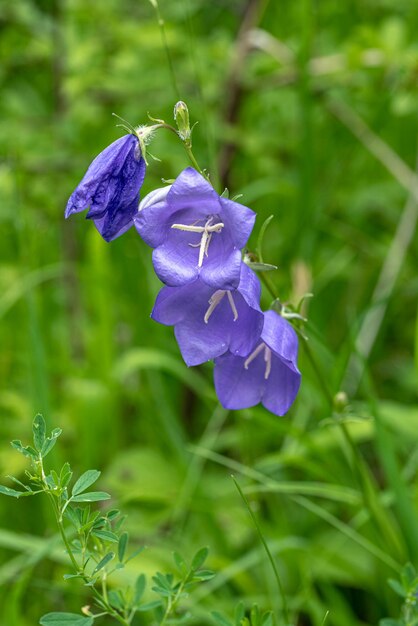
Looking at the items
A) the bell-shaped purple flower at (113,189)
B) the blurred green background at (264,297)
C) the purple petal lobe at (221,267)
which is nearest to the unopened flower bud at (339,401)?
the blurred green background at (264,297)

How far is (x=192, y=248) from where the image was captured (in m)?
Answer: 1.22

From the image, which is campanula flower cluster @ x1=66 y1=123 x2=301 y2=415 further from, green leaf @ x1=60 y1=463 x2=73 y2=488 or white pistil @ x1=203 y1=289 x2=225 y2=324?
green leaf @ x1=60 y1=463 x2=73 y2=488

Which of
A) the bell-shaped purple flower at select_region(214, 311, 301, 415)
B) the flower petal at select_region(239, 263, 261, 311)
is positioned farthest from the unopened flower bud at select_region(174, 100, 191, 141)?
the bell-shaped purple flower at select_region(214, 311, 301, 415)

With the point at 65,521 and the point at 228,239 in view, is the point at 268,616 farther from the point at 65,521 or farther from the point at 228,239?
the point at 65,521

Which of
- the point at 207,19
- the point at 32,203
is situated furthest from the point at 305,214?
the point at 207,19

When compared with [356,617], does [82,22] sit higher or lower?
higher

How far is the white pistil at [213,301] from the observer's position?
1238 millimetres

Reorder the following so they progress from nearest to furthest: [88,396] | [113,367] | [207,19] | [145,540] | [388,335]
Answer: [145,540] < [88,396] < [113,367] < [388,335] < [207,19]

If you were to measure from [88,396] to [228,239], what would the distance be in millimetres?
1362

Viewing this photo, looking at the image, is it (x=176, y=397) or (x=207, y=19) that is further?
(x=207, y=19)

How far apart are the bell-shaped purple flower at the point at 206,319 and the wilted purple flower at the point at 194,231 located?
0.06 metres

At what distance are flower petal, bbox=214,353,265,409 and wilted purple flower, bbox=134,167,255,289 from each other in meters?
0.21

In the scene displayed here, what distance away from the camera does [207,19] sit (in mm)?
4324

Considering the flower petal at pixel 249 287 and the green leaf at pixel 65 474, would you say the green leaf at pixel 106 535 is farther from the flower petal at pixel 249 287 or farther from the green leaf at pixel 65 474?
the flower petal at pixel 249 287
